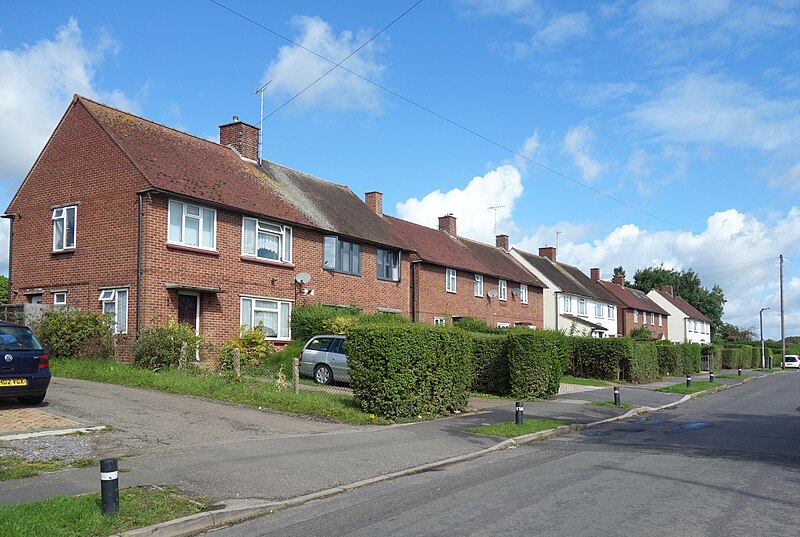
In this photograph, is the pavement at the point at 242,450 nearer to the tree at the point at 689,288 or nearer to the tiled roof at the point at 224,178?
the tiled roof at the point at 224,178

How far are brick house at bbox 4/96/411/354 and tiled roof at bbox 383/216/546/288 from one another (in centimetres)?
831

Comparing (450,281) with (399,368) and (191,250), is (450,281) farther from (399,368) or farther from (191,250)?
(399,368)

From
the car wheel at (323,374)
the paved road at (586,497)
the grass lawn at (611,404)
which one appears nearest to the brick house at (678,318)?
the grass lawn at (611,404)

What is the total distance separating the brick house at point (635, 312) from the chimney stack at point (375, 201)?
121 feet

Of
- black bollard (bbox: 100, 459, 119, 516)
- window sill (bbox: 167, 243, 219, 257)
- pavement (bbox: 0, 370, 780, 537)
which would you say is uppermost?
window sill (bbox: 167, 243, 219, 257)

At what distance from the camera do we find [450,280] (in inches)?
1432

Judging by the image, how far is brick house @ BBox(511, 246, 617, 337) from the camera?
5162cm

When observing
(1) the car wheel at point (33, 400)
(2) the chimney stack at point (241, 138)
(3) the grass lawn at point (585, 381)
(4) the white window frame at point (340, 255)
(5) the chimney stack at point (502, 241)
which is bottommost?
(3) the grass lawn at point (585, 381)

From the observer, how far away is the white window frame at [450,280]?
35.9 metres

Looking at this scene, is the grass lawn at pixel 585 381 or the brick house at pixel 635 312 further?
the brick house at pixel 635 312

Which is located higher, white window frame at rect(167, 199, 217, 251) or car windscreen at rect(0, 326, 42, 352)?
white window frame at rect(167, 199, 217, 251)

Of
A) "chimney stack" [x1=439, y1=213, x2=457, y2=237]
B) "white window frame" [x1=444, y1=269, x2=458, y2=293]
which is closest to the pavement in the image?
"white window frame" [x1=444, y1=269, x2=458, y2=293]

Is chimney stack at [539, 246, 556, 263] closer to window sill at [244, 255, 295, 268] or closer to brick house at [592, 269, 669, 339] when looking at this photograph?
brick house at [592, 269, 669, 339]

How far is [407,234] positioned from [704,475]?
26861 millimetres
